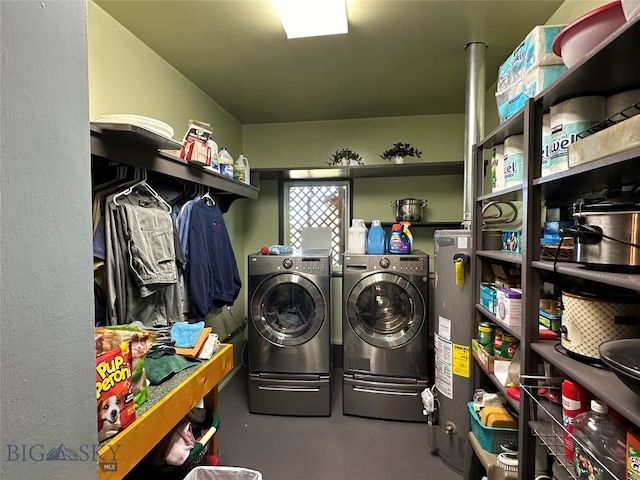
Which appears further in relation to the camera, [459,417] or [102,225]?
[459,417]

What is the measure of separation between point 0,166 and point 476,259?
1829 millimetres

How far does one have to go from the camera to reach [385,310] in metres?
2.43

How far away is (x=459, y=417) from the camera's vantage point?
5.99 feet

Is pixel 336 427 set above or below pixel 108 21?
below

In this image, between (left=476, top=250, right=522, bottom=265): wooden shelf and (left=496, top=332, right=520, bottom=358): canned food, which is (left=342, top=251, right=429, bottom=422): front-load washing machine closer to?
(left=476, top=250, right=522, bottom=265): wooden shelf

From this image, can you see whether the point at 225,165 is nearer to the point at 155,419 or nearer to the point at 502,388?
the point at 155,419

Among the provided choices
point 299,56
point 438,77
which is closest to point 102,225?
point 299,56

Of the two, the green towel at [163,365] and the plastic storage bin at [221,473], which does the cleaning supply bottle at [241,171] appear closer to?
the green towel at [163,365]

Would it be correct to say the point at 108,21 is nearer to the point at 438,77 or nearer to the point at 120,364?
the point at 120,364

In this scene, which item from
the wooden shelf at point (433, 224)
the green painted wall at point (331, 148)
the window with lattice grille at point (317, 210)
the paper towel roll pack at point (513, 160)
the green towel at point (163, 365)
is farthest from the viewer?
the window with lattice grille at point (317, 210)

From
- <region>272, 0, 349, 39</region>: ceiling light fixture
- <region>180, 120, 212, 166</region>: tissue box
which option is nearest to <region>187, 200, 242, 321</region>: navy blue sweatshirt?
<region>180, 120, 212, 166</region>: tissue box

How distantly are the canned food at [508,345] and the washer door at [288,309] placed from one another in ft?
3.84

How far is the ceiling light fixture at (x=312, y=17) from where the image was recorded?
58.6 inches

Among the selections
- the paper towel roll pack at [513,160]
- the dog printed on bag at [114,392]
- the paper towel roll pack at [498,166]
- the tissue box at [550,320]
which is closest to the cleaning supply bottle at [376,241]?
the paper towel roll pack at [498,166]
